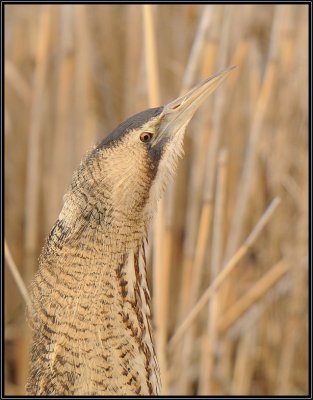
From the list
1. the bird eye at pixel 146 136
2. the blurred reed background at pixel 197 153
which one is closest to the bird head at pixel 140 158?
the bird eye at pixel 146 136

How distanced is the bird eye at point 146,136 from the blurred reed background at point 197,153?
639mm

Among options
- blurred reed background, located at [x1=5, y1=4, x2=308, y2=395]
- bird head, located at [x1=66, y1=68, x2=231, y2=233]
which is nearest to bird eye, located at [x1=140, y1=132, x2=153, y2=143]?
bird head, located at [x1=66, y1=68, x2=231, y2=233]

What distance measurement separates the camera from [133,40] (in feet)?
6.89

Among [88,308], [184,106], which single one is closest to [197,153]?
[184,106]

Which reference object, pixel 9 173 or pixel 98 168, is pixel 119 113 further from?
pixel 98 168

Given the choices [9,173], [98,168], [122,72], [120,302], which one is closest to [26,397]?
[120,302]

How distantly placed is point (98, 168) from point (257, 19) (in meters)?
1.33

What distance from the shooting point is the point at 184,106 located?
103 cm

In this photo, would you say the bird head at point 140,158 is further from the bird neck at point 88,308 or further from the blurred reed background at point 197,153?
the blurred reed background at point 197,153

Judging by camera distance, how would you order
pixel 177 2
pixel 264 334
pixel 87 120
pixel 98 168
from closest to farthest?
1. pixel 98 168
2. pixel 87 120
3. pixel 264 334
4. pixel 177 2

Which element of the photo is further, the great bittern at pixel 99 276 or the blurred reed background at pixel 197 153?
the blurred reed background at pixel 197 153

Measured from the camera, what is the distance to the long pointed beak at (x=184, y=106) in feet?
3.35

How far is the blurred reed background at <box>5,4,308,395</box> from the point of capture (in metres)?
1.84

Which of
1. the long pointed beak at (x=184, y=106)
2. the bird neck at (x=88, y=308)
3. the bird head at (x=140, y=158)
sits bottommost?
the bird neck at (x=88, y=308)
